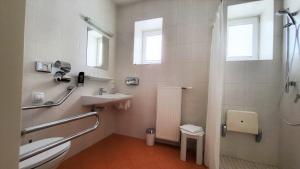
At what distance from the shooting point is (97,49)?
7.50 ft

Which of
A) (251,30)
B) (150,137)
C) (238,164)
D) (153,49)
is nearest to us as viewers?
(238,164)

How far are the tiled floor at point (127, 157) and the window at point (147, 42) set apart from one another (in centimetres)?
151

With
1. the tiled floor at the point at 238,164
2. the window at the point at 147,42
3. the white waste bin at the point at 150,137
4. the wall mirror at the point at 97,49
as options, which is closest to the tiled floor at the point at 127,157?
the white waste bin at the point at 150,137

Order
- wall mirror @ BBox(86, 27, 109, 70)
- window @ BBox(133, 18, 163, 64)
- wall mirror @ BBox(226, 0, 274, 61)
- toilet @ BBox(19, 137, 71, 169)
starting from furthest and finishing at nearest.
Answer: window @ BBox(133, 18, 163, 64)
wall mirror @ BBox(86, 27, 109, 70)
wall mirror @ BBox(226, 0, 274, 61)
toilet @ BBox(19, 137, 71, 169)

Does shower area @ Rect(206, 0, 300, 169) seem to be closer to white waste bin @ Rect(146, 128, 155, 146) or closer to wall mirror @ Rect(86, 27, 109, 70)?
white waste bin @ Rect(146, 128, 155, 146)

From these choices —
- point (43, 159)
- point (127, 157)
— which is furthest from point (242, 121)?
point (43, 159)

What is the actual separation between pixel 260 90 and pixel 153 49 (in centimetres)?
185

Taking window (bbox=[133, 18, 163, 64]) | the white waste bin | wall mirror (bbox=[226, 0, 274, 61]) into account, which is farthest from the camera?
window (bbox=[133, 18, 163, 64])

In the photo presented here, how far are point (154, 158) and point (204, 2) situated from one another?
97.9 inches

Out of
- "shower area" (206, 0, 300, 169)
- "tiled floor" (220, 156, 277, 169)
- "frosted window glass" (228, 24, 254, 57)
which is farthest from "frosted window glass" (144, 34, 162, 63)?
"tiled floor" (220, 156, 277, 169)

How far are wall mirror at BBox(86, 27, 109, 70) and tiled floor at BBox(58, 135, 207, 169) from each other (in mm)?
1302

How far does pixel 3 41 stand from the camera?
35 centimetres

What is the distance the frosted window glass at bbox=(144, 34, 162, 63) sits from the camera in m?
2.67

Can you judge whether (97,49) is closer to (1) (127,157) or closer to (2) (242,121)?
(1) (127,157)
